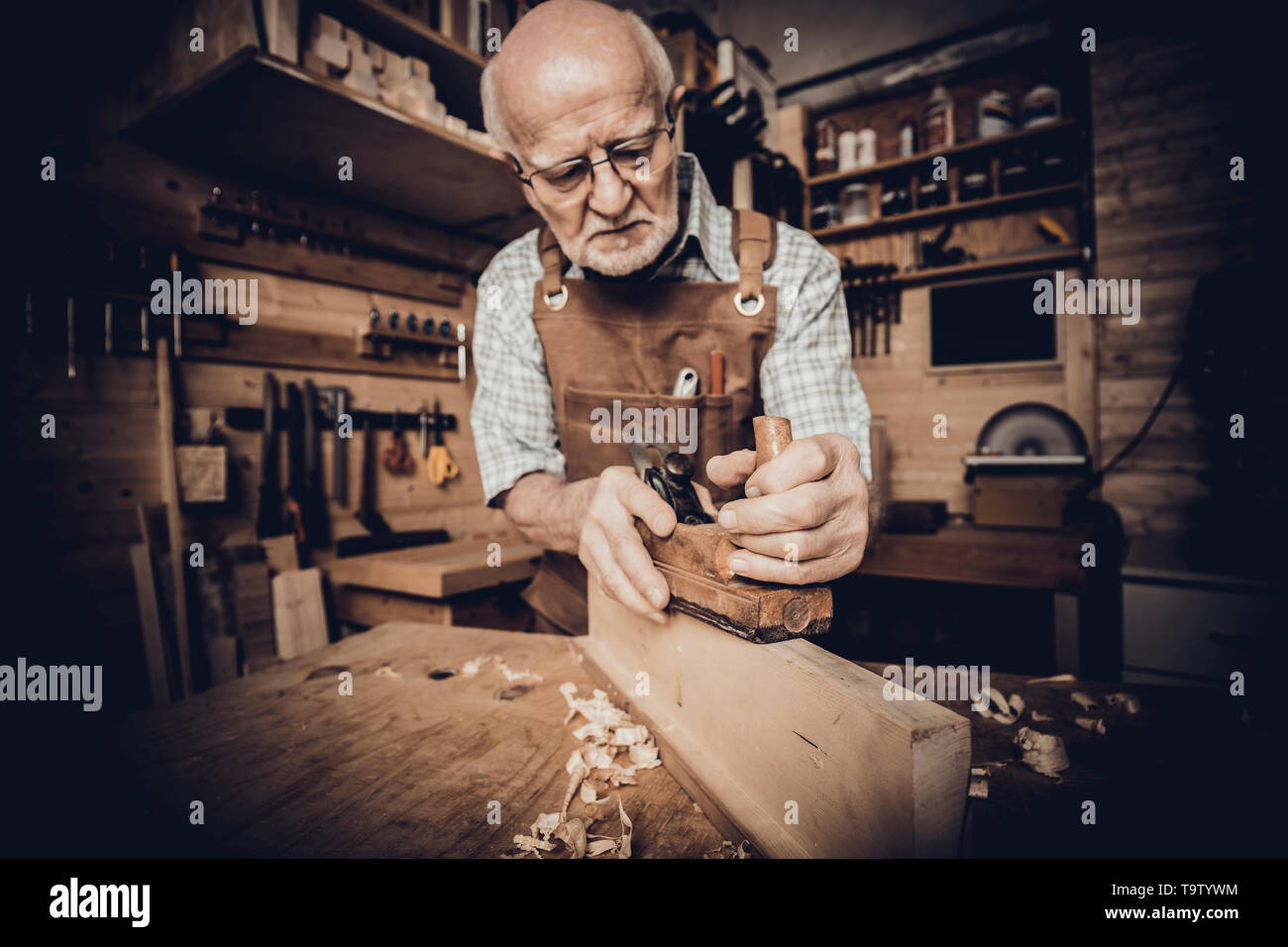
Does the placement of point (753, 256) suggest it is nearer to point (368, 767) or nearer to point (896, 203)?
point (368, 767)

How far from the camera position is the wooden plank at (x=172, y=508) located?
2.16m

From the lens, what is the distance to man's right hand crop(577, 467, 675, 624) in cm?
92

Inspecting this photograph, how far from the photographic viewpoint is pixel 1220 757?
85 centimetres

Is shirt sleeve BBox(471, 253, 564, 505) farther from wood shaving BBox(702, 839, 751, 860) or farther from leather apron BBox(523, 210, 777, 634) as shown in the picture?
wood shaving BBox(702, 839, 751, 860)

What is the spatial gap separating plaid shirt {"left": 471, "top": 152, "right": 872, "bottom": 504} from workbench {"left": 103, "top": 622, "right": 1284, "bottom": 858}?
0.60 m

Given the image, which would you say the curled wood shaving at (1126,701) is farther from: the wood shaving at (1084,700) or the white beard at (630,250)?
the white beard at (630,250)

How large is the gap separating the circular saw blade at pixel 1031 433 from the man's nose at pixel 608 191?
8.49 feet

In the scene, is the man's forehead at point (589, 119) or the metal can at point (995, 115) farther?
the metal can at point (995, 115)

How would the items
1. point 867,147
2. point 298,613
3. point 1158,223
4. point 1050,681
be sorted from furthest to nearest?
point 867,147 < point 1158,223 < point 298,613 < point 1050,681

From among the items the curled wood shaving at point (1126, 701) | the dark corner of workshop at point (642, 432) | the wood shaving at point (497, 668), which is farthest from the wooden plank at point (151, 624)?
the curled wood shaving at point (1126, 701)

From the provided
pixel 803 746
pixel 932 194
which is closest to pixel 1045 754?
A: pixel 803 746

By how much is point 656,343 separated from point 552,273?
11.9 inches

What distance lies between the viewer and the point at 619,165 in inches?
49.7

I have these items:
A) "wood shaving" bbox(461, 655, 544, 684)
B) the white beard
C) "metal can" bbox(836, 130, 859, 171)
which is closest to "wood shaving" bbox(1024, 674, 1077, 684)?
"wood shaving" bbox(461, 655, 544, 684)
